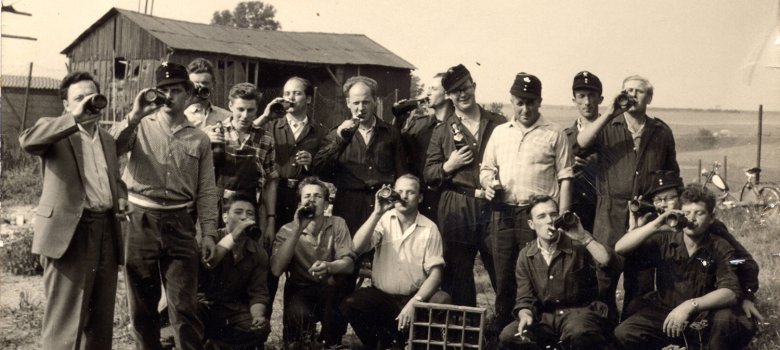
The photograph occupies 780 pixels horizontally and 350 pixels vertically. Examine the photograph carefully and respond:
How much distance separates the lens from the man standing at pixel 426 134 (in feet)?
18.4

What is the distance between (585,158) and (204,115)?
2.61 meters

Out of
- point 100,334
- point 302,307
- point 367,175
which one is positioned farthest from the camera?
point 367,175

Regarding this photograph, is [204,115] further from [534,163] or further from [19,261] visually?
[19,261]

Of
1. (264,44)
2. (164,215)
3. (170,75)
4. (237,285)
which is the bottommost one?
(237,285)

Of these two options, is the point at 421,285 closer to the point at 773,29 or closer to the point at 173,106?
the point at 173,106

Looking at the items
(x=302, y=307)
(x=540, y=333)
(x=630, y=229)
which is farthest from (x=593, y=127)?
(x=302, y=307)

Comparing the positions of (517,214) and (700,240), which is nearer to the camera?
(700,240)

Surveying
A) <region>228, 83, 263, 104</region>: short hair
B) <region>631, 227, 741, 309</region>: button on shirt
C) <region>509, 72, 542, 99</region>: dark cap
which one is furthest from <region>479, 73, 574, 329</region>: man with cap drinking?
<region>228, 83, 263, 104</region>: short hair

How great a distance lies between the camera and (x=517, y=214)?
511cm

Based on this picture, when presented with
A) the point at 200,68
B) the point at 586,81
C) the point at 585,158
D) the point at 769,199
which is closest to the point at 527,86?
the point at 586,81

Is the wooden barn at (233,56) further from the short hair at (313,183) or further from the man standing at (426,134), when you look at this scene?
the short hair at (313,183)

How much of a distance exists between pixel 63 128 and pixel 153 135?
64 cm

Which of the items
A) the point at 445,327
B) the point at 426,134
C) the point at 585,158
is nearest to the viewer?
the point at 445,327

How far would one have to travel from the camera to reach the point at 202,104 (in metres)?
5.30
